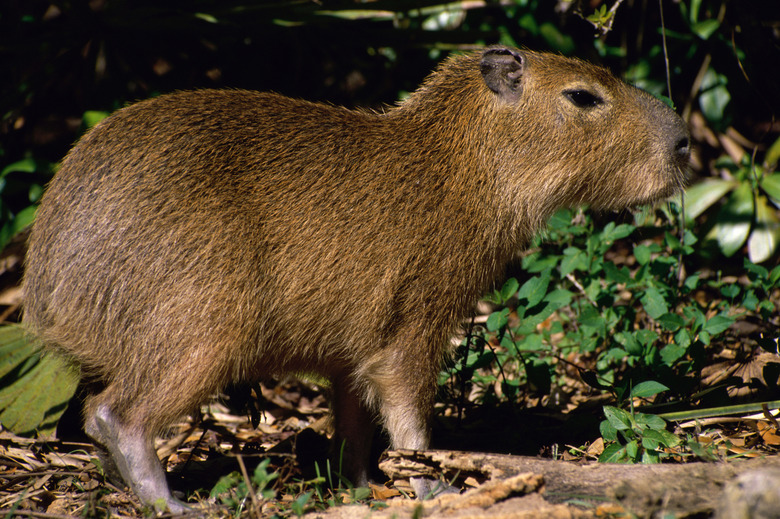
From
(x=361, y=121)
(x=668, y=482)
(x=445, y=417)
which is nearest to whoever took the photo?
(x=668, y=482)

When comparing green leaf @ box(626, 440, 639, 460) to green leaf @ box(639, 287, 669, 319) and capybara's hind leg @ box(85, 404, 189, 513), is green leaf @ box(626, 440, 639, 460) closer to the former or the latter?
green leaf @ box(639, 287, 669, 319)

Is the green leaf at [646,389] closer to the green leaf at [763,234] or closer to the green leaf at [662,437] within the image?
the green leaf at [662,437]

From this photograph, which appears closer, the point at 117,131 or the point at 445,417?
the point at 117,131

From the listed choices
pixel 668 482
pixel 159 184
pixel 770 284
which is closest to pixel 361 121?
pixel 159 184

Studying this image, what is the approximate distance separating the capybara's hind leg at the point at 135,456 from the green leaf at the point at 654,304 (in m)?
2.23

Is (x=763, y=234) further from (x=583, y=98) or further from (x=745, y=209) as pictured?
(x=583, y=98)

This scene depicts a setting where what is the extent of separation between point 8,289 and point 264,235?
2260 millimetres

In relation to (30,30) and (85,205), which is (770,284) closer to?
(85,205)

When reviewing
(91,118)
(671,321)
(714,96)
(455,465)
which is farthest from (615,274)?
(91,118)

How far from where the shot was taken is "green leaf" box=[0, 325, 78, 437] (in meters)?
3.33

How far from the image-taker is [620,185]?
10.2 ft

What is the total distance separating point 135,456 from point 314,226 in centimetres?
109

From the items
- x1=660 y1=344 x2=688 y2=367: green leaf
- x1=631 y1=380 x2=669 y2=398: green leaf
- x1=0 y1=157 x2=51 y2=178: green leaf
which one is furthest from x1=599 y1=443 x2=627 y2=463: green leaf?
x1=0 y1=157 x2=51 y2=178: green leaf

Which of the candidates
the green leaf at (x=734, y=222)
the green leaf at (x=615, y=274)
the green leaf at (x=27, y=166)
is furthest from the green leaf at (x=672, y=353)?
the green leaf at (x=27, y=166)
